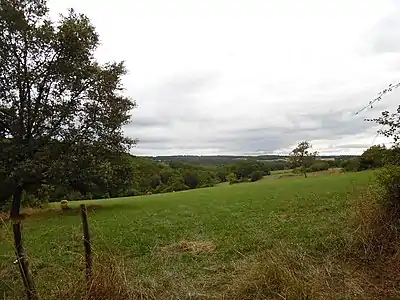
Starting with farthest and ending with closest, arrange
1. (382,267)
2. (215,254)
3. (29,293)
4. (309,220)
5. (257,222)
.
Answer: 1. (257,222)
2. (309,220)
3. (215,254)
4. (382,267)
5. (29,293)

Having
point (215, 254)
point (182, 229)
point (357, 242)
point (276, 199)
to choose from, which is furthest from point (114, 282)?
point (276, 199)

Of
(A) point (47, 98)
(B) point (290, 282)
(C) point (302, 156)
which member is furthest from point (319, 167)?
(B) point (290, 282)

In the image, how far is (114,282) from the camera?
5.84m

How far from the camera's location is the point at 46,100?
19188 millimetres

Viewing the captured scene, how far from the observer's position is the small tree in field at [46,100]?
18.3m

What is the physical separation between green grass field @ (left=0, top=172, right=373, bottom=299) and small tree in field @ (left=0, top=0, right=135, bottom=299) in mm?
2895

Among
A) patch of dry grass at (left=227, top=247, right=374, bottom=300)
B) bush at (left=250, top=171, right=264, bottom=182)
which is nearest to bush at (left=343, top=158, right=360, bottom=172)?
patch of dry grass at (left=227, top=247, right=374, bottom=300)

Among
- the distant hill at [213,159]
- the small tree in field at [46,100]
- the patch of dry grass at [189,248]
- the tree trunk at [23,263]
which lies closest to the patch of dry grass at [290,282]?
the tree trunk at [23,263]

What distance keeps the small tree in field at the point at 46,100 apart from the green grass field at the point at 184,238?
2.89m

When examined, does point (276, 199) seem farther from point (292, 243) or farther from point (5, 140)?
point (5, 140)

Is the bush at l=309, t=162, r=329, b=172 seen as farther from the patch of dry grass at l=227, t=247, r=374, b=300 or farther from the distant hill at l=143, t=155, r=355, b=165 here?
the patch of dry grass at l=227, t=247, r=374, b=300

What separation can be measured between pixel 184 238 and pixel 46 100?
10.5 m

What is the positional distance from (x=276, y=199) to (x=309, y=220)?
7.74 metres

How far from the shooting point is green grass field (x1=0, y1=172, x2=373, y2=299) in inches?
308
